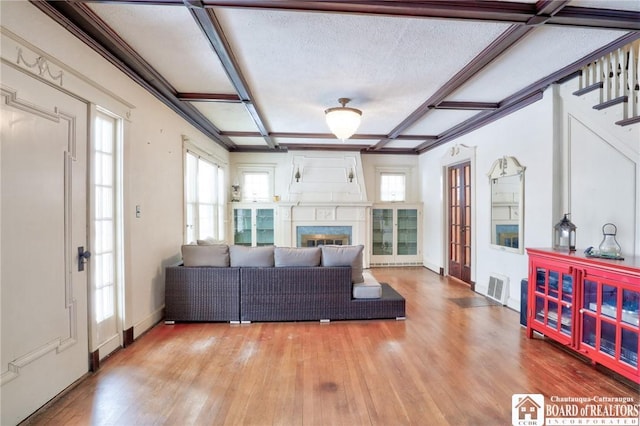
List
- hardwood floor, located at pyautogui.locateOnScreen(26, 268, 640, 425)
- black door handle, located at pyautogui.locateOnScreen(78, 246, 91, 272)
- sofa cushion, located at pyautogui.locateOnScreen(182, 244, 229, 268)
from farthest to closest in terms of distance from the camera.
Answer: sofa cushion, located at pyautogui.locateOnScreen(182, 244, 229, 268), black door handle, located at pyautogui.locateOnScreen(78, 246, 91, 272), hardwood floor, located at pyautogui.locateOnScreen(26, 268, 640, 425)

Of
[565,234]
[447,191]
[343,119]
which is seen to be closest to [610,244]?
[565,234]

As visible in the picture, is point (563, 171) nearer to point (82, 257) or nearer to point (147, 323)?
point (82, 257)

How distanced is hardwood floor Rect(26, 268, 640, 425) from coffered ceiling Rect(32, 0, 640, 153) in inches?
101

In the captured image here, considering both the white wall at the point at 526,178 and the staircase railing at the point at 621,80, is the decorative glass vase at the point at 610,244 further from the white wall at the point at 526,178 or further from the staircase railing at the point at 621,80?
the staircase railing at the point at 621,80

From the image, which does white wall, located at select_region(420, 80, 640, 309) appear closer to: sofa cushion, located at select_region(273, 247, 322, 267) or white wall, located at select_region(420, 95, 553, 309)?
white wall, located at select_region(420, 95, 553, 309)

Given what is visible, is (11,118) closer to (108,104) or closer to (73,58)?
(73,58)

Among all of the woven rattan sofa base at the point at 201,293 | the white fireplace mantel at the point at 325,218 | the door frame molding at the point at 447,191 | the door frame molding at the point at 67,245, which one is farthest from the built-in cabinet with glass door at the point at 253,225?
the door frame molding at the point at 67,245

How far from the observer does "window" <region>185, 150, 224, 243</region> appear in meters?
4.44

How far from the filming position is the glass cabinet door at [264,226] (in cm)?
657

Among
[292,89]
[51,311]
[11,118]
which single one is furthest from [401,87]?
[51,311]

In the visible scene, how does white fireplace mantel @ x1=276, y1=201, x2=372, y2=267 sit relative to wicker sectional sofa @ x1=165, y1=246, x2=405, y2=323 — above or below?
above

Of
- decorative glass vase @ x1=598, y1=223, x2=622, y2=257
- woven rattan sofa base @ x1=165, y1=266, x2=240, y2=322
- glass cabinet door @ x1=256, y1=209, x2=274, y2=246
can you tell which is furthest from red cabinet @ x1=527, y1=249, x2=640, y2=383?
glass cabinet door @ x1=256, y1=209, x2=274, y2=246

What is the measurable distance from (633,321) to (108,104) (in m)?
4.32

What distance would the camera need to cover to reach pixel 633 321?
209cm
